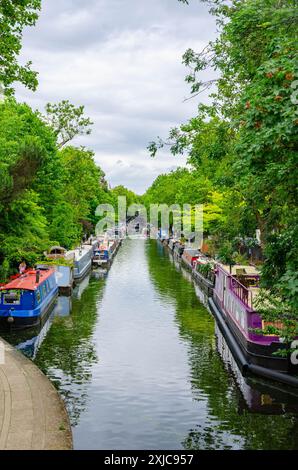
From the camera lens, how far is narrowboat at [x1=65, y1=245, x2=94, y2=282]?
164 ft

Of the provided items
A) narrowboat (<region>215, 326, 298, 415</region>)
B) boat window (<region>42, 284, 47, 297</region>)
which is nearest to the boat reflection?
boat window (<region>42, 284, 47, 297</region>)

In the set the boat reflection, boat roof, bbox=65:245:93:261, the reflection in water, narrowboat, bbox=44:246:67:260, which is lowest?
the reflection in water

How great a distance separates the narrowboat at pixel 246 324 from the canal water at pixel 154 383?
0.75 m

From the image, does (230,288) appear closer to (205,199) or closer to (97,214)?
(205,199)

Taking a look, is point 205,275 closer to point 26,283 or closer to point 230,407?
point 26,283

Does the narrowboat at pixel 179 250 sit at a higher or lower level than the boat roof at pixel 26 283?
lower

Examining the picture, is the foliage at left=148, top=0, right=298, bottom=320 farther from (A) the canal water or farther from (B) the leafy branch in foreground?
(A) the canal water

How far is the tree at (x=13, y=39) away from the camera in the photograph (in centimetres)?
1556

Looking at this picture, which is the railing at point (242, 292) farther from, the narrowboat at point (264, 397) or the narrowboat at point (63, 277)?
the narrowboat at point (63, 277)

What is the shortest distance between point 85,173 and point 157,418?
4937 centimetres

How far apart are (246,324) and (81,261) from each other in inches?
1296

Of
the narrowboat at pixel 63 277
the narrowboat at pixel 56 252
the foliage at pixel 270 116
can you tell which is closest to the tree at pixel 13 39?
the foliage at pixel 270 116

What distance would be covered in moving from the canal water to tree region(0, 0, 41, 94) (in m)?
10.8
